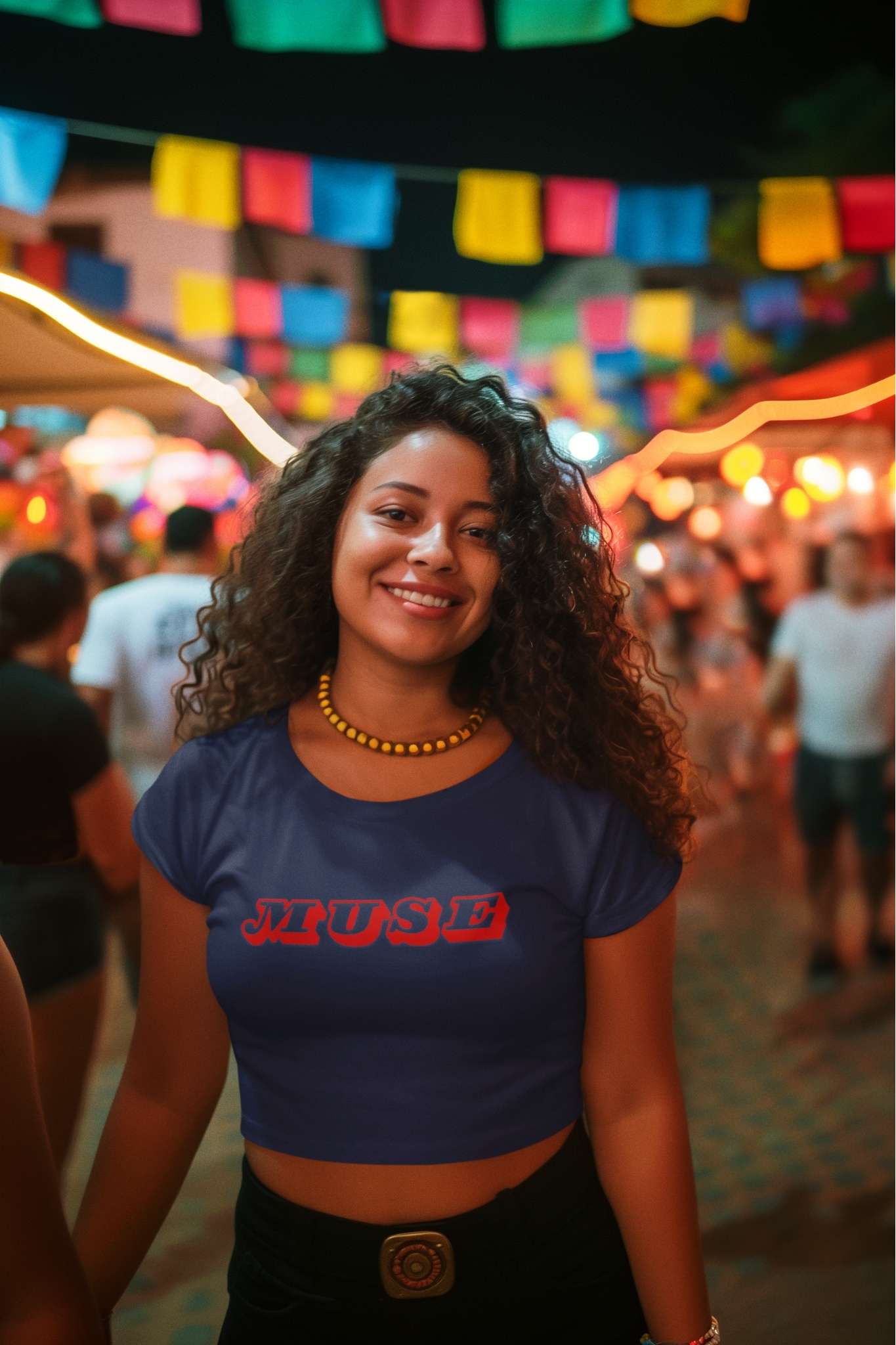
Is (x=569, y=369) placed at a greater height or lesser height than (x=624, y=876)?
greater

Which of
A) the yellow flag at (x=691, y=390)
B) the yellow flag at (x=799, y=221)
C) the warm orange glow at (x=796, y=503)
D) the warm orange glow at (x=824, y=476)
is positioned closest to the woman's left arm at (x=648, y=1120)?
the yellow flag at (x=799, y=221)

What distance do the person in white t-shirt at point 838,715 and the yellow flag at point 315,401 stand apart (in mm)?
4402

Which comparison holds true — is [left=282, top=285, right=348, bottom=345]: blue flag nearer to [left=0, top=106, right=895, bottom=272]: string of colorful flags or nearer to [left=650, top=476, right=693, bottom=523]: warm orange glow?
[left=0, top=106, right=895, bottom=272]: string of colorful flags

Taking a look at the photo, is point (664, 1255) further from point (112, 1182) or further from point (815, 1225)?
point (815, 1225)

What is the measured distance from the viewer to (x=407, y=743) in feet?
3.66

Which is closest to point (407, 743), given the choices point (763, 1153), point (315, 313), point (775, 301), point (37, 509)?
point (37, 509)

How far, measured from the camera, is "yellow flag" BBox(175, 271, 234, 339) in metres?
4.22

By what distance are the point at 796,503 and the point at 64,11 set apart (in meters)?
5.51

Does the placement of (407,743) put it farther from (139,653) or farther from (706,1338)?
(139,653)

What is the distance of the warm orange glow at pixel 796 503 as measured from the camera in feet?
21.7

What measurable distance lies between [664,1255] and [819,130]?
32.8 feet

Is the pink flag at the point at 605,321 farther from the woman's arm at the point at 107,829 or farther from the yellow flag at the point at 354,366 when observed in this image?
the woman's arm at the point at 107,829

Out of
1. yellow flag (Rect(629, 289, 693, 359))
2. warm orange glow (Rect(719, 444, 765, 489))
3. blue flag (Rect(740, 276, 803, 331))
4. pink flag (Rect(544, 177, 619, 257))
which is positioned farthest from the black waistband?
blue flag (Rect(740, 276, 803, 331))

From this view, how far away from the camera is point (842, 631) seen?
12.5 feet
